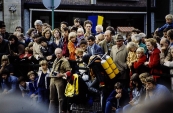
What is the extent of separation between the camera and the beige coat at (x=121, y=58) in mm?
14305

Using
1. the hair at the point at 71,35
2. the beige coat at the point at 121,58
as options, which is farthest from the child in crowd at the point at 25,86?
the beige coat at the point at 121,58

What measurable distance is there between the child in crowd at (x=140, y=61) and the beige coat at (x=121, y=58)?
689 millimetres

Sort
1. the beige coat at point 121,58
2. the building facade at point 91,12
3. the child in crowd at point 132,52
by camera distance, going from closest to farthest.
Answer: the child in crowd at point 132,52, the beige coat at point 121,58, the building facade at point 91,12

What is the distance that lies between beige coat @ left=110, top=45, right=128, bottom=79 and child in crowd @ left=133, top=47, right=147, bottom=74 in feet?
2.26

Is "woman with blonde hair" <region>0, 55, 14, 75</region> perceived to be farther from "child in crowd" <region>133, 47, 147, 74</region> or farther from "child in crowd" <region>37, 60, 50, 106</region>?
"child in crowd" <region>133, 47, 147, 74</region>

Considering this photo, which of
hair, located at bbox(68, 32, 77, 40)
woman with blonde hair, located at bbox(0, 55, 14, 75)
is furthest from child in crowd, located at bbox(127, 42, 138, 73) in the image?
woman with blonde hair, located at bbox(0, 55, 14, 75)

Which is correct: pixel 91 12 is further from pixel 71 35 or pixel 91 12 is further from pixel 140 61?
pixel 140 61

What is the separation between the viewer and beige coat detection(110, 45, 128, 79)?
14305 millimetres

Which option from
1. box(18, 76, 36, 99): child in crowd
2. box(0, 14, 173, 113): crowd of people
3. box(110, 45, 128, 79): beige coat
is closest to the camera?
box(0, 14, 173, 113): crowd of people

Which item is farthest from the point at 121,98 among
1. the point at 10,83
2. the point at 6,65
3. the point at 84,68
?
the point at 6,65

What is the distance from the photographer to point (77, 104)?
15.0 metres

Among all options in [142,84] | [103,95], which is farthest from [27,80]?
[142,84]

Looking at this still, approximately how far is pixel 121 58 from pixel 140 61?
1070 millimetres

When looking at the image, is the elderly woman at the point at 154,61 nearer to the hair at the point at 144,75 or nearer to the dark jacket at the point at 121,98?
the hair at the point at 144,75
